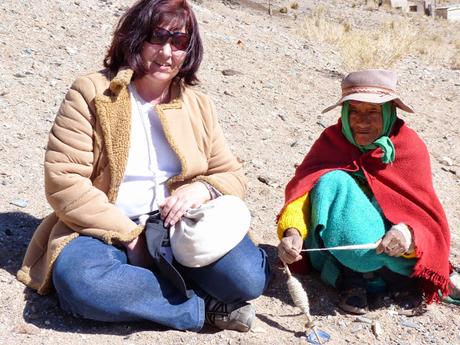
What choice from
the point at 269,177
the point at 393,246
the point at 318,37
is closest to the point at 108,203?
the point at 393,246

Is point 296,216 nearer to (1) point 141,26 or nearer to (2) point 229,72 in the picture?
(1) point 141,26

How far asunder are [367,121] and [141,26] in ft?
3.32

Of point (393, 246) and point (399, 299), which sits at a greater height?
point (393, 246)

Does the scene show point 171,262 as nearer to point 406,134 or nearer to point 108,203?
point 108,203

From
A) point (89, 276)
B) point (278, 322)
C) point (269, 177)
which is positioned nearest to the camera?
point (89, 276)

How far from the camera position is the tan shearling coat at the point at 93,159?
8.67ft

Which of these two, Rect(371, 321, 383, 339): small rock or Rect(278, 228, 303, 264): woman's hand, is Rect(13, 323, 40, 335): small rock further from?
Rect(371, 321, 383, 339): small rock

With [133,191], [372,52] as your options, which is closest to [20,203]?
[133,191]

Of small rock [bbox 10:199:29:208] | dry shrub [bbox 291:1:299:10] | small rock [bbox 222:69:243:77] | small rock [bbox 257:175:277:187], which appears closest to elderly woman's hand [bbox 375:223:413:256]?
small rock [bbox 257:175:277:187]

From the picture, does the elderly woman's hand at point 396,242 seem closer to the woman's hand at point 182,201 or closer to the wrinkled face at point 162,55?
the woman's hand at point 182,201

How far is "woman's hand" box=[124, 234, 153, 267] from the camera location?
9.04 feet

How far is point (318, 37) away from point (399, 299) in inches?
289

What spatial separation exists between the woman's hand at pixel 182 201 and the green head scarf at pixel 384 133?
668mm

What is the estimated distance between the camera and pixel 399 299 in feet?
10.1
